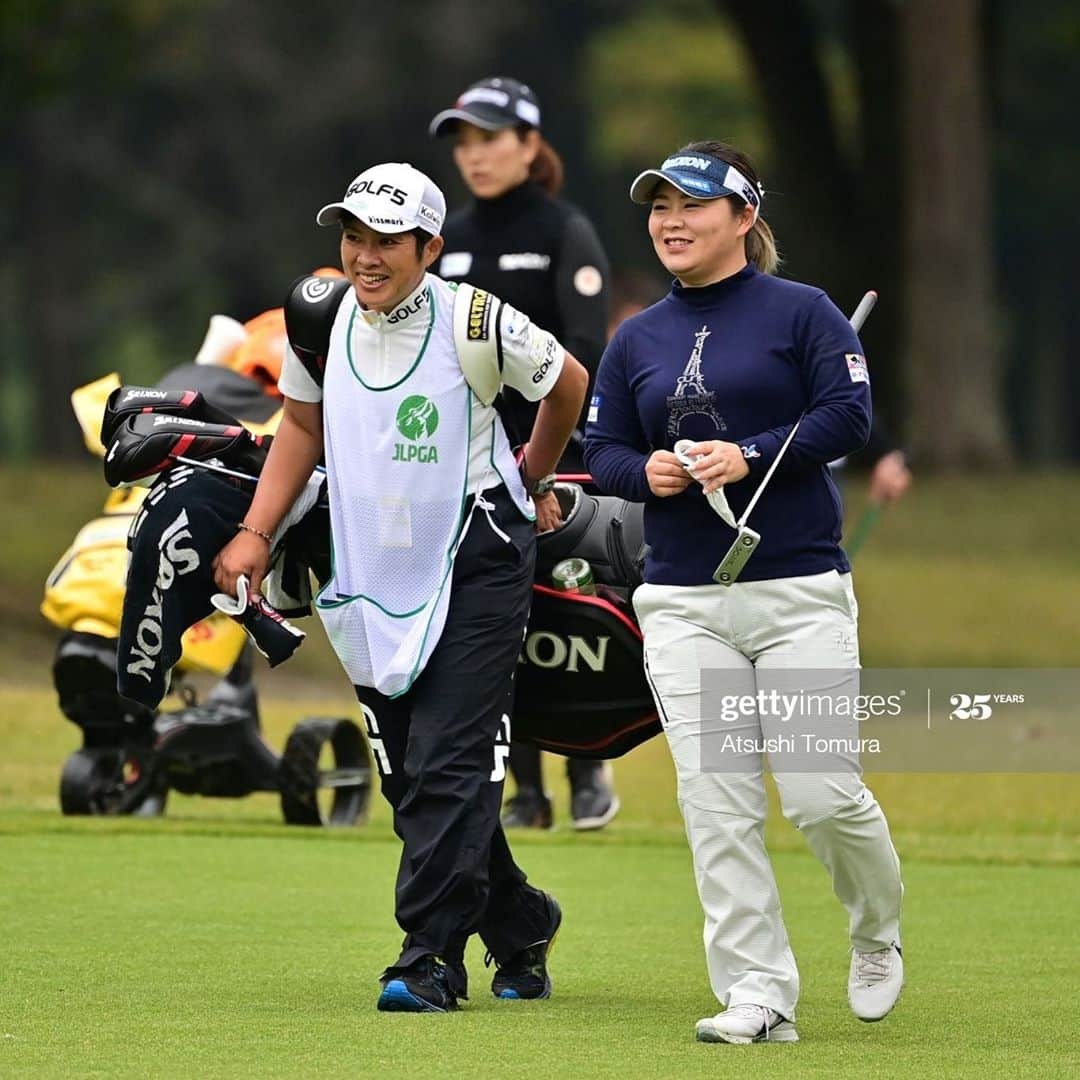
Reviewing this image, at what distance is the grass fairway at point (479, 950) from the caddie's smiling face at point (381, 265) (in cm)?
172

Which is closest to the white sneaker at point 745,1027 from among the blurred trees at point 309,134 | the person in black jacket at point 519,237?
the person in black jacket at point 519,237

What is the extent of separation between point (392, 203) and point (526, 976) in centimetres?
199

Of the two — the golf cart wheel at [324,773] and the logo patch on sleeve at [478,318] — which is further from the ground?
the logo patch on sleeve at [478,318]

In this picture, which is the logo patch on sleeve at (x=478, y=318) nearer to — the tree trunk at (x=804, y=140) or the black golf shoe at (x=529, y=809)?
the black golf shoe at (x=529, y=809)

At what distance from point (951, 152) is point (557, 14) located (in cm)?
2116

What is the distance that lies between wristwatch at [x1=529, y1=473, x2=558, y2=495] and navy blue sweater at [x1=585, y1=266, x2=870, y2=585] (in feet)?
1.46

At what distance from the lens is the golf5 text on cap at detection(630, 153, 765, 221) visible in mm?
6234

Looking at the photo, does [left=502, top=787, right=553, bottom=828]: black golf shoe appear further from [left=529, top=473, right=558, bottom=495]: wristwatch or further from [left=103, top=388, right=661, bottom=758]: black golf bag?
[left=529, top=473, right=558, bottom=495]: wristwatch

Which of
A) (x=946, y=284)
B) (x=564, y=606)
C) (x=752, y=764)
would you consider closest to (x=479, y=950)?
(x=564, y=606)

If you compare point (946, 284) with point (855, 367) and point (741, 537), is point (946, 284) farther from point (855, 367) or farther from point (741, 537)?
point (741, 537)

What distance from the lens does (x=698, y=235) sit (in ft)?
20.4

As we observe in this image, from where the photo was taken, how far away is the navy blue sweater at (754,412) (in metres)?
6.07

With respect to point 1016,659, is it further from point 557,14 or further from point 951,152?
point 557,14

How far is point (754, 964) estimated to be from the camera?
19.9 ft
